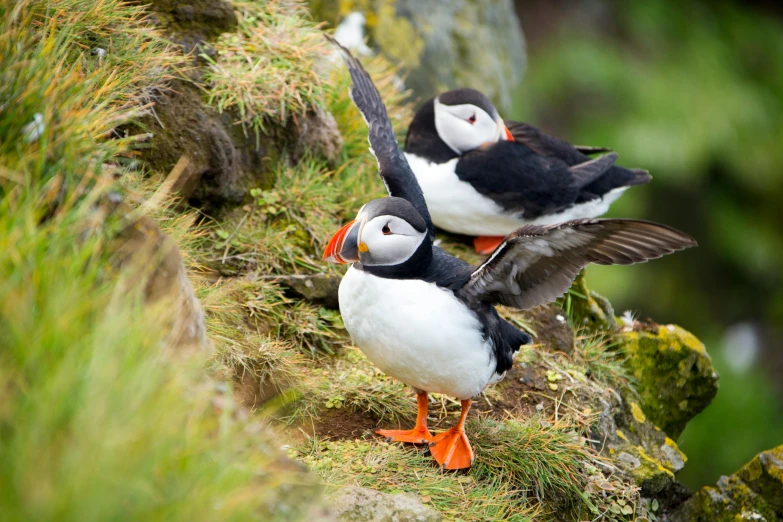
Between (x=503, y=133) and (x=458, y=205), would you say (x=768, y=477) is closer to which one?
(x=458, y=205)

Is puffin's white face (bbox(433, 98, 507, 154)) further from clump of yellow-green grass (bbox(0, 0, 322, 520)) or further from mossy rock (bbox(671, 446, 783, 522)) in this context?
clump of yellow-green grass (bbox(0, 0, 322, 520))

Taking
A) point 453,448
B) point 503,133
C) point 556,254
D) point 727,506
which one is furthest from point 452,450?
point 503,133

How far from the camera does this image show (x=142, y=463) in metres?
1.79

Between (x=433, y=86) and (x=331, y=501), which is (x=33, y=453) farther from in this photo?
(x=433, y=86)

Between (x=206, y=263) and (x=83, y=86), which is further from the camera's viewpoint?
(x=206, y=263)

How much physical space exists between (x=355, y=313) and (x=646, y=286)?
26.1 ft

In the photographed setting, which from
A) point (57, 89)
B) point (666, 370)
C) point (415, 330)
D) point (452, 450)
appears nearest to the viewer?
point (57, 89)

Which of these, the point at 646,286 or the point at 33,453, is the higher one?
the point at 33,453

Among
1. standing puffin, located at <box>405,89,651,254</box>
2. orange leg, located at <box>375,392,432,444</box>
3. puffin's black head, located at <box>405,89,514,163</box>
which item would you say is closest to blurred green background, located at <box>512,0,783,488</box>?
standing puffin, located at <box>405,89,651,254</box>

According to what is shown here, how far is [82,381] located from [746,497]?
381 centimetres

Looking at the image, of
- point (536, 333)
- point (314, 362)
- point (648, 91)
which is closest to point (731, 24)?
point (648, 91)

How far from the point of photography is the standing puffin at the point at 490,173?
5.29 m

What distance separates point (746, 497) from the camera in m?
4.35

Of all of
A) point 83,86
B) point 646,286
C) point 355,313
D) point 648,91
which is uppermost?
point 83,86
